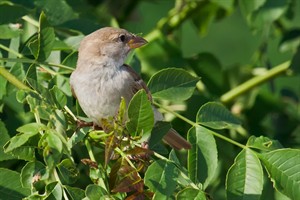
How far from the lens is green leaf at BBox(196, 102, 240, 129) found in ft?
8.74

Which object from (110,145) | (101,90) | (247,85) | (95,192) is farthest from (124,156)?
(247,85)

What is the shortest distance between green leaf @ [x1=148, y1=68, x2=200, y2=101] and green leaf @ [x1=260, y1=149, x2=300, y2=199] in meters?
0.39

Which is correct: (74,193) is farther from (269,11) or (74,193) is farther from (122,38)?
(269,11)

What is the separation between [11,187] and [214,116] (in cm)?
68

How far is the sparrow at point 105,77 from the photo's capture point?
2934mm

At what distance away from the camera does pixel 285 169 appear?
97.1 inches

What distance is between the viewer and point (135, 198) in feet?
7.62

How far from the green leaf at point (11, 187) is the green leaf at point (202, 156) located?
0.49 m

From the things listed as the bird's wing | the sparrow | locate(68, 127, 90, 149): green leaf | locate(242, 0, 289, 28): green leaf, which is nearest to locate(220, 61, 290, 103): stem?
locate(242, 0, 289, 28): green leaf

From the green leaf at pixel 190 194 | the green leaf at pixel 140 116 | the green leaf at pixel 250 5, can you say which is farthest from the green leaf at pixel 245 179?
the green leaf at pixel 250 5

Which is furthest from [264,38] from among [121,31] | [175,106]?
[121,31]

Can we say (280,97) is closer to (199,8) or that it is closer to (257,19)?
(199,8)

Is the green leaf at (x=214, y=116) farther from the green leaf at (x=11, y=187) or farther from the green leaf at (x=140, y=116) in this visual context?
the green leaf at (x=11, y=187)

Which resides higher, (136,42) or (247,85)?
(136,42)
